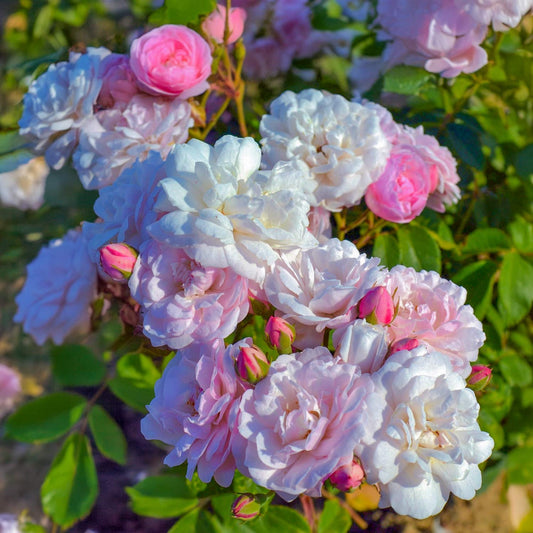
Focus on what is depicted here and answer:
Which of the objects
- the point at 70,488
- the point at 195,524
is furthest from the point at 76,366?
the point at 195,524

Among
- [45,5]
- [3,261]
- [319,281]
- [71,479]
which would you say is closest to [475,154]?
[319,281]

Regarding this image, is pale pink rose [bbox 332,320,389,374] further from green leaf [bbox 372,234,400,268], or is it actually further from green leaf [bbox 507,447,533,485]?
green leaf [bbox 507,447,533,485]

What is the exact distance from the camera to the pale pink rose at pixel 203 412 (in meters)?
0.63

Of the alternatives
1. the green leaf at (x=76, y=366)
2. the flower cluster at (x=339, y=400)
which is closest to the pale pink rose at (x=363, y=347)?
the flower cluster at (x=339, y=400)

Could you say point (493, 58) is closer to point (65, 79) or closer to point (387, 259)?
point (387, 259)

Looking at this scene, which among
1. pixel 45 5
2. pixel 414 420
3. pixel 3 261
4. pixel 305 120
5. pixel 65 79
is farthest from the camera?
pixel 45 5

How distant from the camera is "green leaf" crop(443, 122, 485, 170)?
42.7 inches

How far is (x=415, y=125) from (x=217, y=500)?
77 cm

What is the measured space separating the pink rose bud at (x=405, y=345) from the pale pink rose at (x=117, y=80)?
60cm

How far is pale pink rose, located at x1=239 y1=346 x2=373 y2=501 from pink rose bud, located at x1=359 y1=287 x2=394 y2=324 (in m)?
0.06

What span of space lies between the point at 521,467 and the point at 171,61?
1.31 meters


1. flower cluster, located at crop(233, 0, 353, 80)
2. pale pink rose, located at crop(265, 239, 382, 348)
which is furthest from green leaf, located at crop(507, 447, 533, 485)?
flower cluster, located at crop(233, 0, 353, 80)

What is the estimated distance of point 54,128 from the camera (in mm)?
947

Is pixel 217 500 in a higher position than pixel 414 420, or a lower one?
lower
